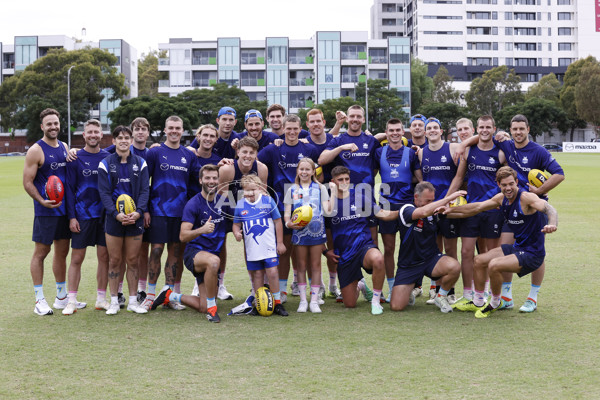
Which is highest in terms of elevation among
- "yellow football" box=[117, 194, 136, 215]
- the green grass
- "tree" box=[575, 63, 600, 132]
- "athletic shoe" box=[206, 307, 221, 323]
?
"tree" box=[575, 63, 600, 132]

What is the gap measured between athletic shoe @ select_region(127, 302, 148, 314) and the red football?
4.72 feet

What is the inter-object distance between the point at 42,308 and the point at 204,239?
6.44 ft

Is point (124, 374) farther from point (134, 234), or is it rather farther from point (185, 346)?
point (134, 234)

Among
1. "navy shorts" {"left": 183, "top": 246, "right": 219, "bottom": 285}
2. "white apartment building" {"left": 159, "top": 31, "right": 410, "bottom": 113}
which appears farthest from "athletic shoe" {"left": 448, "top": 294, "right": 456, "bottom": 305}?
"white apartment building" {"left": 159, "top": 31, "right": 410, "bottom": 113}

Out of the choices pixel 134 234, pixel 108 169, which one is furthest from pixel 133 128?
pixel 134 234

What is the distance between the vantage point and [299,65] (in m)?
79.4

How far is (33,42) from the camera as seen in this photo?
82000 mm

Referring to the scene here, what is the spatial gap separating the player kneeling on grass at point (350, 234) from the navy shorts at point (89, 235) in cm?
265

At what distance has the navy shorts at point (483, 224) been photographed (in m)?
7.29

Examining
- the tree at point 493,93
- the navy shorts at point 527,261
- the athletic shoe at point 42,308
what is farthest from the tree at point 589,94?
the athletic shoe at point 42,308

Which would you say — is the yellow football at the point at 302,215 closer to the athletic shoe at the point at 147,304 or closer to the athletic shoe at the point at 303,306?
the athletic shoe at the point at 303,306

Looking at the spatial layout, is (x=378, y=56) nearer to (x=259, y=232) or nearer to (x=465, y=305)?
(x=465, y=305)

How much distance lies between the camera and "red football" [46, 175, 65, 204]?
688 centimetres

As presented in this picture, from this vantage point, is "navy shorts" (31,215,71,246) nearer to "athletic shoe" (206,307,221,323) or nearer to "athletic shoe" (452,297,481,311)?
"athletic shoe" (206,307,221,323)
